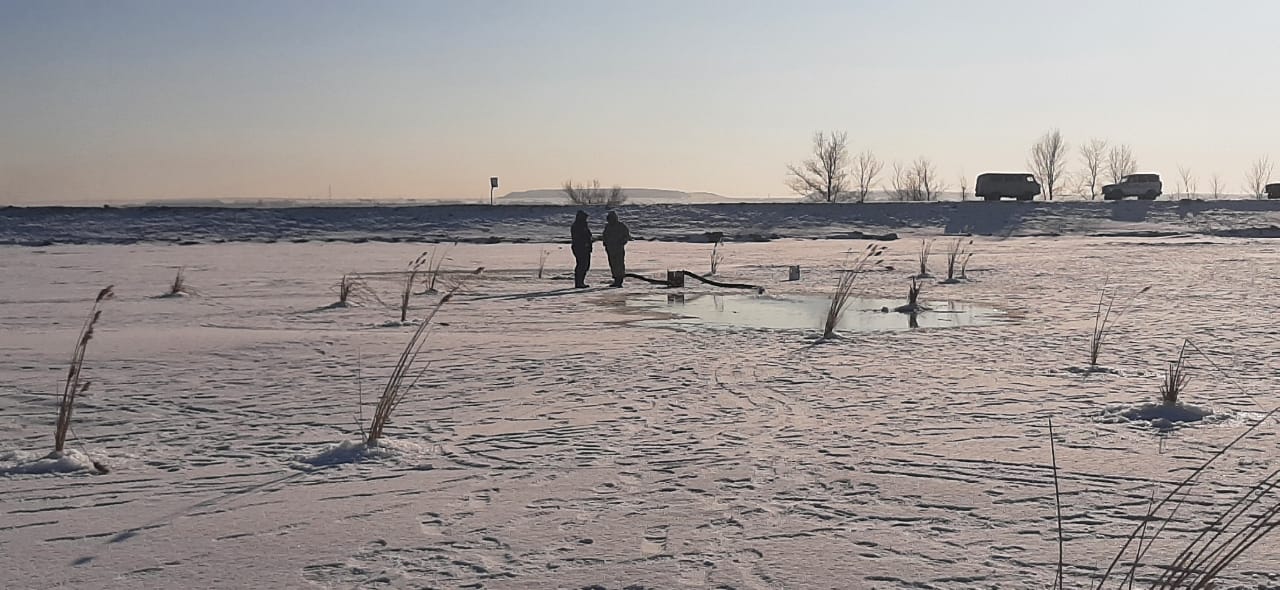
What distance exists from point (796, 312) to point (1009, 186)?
1572 inches

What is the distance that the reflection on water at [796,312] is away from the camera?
1186 centimetres

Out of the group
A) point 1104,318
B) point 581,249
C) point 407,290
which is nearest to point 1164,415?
point 1104,318

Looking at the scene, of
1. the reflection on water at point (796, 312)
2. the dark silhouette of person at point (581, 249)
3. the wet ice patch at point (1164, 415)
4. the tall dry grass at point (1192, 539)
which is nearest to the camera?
the tall dry grass at point (1192, 539)

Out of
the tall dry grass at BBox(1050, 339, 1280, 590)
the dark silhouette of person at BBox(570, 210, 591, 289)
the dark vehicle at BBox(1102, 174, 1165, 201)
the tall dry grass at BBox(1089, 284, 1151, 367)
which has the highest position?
the dark vehicle at BBox(1102, 174, 1165, 201)

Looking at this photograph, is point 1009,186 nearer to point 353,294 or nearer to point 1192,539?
point 353,294

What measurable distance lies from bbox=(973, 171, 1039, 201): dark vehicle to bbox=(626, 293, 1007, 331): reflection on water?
37363mm

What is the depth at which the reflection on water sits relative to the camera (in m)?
11.9

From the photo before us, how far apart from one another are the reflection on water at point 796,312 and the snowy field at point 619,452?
19.6 inches

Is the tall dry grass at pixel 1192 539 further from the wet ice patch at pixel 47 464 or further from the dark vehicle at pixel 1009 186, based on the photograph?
the dark vehicle at pixel 1009 186

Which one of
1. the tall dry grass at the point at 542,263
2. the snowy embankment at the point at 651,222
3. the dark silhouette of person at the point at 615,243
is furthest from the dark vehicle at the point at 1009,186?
the dark silhouette of person at the point at 615,243

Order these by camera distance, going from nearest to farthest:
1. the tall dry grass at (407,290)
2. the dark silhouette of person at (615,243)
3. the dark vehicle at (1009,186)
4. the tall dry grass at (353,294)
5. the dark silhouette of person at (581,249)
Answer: the tall dry grass at (407,290) < the tall dry grass at (353,294) < the dark silhouette of person at (581,249) < the dark silhouette of person at (615,243) < the dark vehicle at (1009,186)

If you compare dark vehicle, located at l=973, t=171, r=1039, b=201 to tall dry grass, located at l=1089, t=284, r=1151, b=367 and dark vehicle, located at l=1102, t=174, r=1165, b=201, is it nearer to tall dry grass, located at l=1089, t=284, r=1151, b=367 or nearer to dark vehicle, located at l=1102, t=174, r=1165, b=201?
dark vehicle, located at l=1102, t=174, r=1165, b=201

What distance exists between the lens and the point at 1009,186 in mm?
49938

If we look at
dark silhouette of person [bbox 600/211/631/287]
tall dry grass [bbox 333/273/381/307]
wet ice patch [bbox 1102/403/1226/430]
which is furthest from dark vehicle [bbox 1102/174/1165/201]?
wet ice patch [bbox 1102/403/1226/430]
